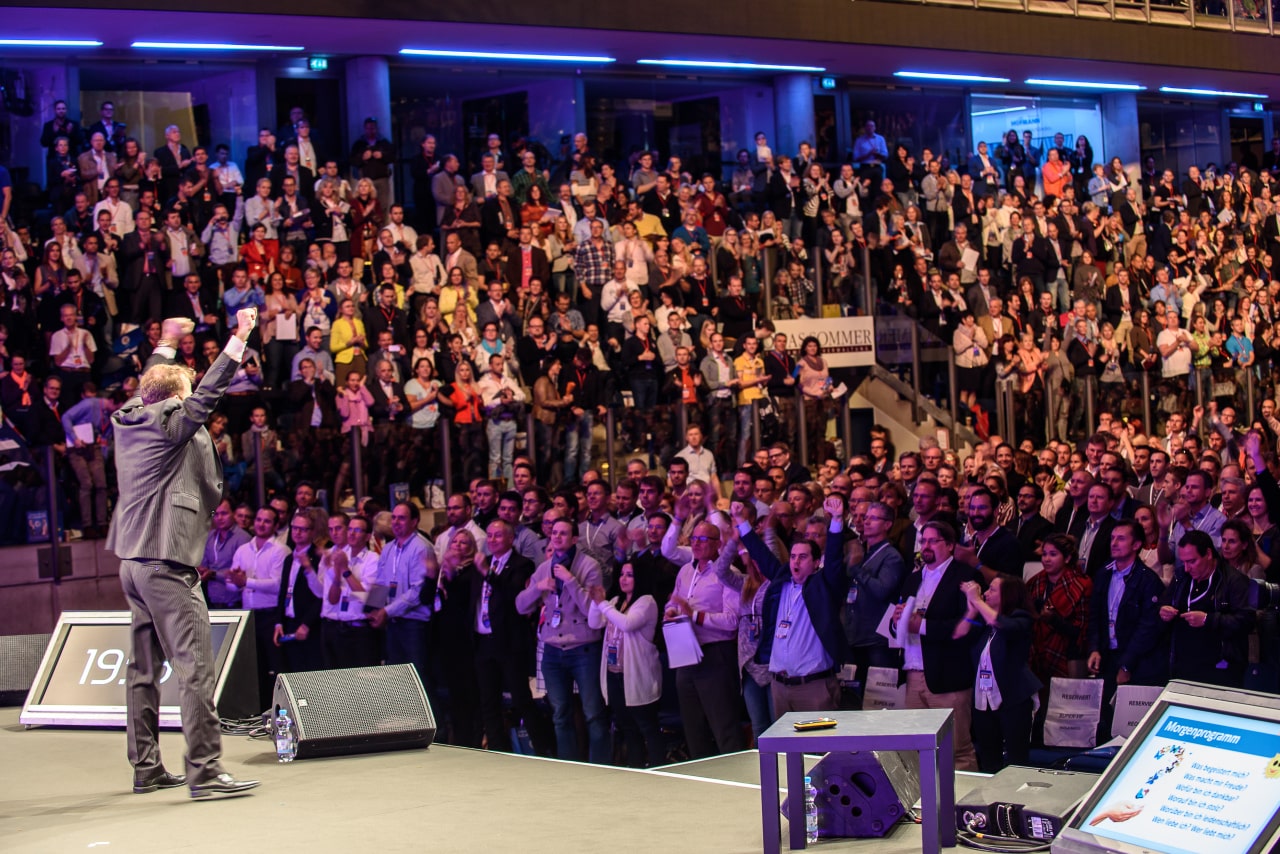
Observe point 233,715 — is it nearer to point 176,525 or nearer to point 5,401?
point 176,525

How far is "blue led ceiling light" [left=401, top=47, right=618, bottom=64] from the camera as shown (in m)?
22.0

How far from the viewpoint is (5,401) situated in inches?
516

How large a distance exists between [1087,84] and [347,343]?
17639 mm

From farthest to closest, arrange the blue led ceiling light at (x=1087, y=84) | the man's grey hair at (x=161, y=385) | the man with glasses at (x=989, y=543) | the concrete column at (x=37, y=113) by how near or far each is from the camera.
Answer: the blue led ceiling light at (x=1087, y=84), the concrete column at (x=37, y=113), the man with glasses at (x=989, y=543), the man's grey hair at (x=161, y=385)

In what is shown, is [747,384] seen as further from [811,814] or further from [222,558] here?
[811,814]

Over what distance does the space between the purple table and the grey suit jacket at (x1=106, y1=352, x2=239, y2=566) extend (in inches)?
112

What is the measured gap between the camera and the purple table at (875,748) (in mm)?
5242

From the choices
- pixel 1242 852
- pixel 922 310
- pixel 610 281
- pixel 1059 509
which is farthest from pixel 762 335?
pixel 1242 852

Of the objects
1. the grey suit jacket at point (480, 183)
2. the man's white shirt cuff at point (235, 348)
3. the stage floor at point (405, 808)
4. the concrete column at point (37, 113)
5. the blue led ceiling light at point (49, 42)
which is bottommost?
the stage floor at point (405, 808)

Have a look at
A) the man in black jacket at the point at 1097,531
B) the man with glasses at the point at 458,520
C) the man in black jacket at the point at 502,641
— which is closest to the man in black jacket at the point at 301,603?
the man with glasses at the point at 458,520

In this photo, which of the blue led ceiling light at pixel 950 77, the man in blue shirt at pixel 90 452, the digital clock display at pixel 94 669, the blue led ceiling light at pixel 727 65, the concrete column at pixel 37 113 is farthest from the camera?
the blue led ceiling light at pixel 950 77

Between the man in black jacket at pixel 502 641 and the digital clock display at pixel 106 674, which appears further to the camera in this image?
the man in black jacket at pixel 502 641

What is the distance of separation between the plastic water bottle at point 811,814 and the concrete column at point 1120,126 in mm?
25490

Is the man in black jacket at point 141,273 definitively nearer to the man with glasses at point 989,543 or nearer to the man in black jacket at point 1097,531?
the man with glasses at point 989,543
